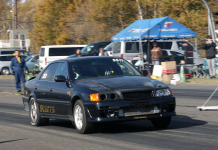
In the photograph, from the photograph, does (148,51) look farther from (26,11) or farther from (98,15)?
(26,11)

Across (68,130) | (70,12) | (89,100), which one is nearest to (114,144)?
(89,100)

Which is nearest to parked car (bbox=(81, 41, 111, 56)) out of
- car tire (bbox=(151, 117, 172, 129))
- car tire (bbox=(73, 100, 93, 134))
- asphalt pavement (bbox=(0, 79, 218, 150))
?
asphalt pavement (bbox=(0, 79, 218, 150))

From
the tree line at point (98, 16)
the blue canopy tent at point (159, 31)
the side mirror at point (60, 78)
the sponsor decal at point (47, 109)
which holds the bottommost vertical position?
the sponsor decal at point (47, 109)

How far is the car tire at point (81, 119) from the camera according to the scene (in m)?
8.62

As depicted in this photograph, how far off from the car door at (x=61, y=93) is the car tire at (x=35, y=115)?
Result: 0.84 m

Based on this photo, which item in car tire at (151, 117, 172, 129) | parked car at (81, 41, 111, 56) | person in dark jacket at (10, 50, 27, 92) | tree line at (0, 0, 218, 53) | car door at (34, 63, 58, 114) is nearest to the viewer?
car tire at (151, 117, 172, 129)

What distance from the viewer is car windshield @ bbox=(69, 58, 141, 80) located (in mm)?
9562

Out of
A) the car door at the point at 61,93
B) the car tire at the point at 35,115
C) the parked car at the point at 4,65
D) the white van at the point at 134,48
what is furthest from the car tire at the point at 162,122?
the parked car at the point at 4,65

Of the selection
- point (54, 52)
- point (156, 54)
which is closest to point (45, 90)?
point (156, 54)

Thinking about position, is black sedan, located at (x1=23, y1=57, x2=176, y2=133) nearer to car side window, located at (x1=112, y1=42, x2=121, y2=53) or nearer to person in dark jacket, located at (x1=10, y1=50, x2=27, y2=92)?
person in dark jacket, located at (x1=10, y1=50, x2=27, y2=92)

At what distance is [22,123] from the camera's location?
11180 millimetres

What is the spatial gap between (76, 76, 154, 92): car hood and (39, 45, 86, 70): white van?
26.9 metres

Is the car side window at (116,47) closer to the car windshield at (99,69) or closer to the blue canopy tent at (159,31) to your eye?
the blue canopy tent at (159,31)

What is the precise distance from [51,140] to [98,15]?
36.0 meters
